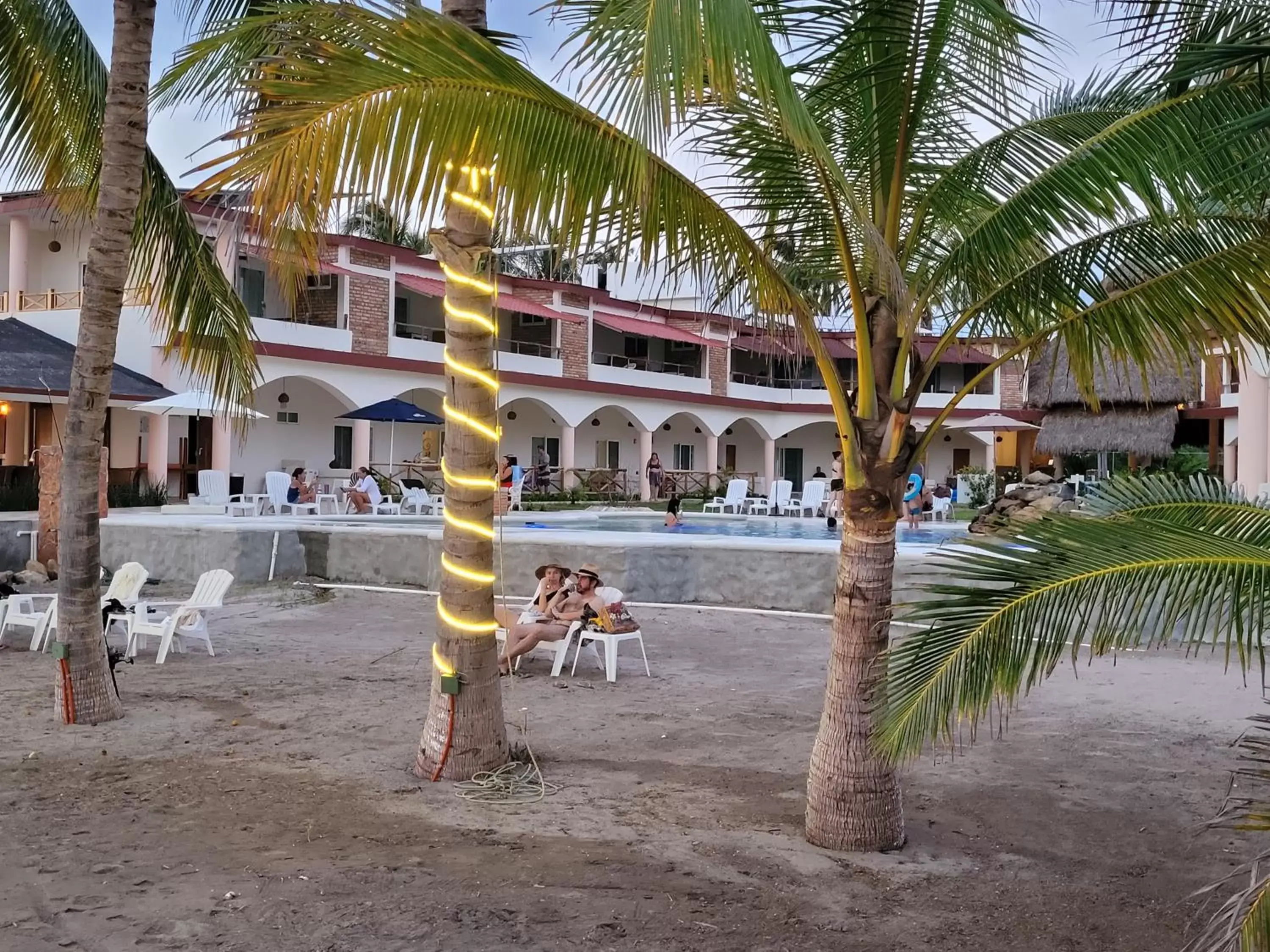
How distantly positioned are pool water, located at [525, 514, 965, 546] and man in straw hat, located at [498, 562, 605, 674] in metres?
9.15

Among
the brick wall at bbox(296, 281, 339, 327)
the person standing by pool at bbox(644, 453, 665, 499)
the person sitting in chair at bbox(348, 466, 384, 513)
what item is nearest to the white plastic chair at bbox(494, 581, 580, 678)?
the person sitting in chair at bbox(348, 466, 384, 513)

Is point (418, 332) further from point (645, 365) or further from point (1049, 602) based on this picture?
point (1049, 602)

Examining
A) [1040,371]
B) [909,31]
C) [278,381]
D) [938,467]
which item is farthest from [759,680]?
[938,467]

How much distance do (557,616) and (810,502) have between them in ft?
52.4

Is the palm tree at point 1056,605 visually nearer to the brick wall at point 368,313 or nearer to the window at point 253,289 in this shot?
the brick wall at point 368,313

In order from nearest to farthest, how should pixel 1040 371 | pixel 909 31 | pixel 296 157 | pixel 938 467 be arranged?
pixel 296 157 → pixel 909 31 → pixel 1040 371 → pixel 938 467

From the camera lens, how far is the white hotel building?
2258cm

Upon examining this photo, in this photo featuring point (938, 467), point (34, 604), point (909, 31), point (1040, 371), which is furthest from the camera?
point (938, 467)

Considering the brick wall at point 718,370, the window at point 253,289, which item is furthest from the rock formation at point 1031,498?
the brick wall at point 718,370

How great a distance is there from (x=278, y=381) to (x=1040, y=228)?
22.0 meters

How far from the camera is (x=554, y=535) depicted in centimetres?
1281

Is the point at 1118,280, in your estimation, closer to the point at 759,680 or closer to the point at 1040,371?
the point at 759,680

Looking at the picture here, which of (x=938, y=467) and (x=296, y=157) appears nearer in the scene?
(x=296, y=157)

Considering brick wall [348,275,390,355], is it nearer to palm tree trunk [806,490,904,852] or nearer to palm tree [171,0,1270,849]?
palm tree [171,0,1270,849]
